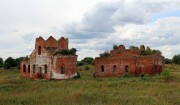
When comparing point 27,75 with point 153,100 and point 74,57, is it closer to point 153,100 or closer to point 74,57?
point 74,57

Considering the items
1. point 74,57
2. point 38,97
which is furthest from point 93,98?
point 74,57

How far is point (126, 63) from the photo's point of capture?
44469 millimetres

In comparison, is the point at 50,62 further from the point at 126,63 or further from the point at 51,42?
the point at 126,63

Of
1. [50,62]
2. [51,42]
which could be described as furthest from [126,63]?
[51,42]

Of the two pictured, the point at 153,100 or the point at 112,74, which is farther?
the point at 112,74

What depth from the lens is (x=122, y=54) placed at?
150 ft

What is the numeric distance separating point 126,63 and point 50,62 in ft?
33.0

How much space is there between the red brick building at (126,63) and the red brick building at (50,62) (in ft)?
16.0

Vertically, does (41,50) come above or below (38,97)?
above

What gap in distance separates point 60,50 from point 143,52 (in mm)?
12013

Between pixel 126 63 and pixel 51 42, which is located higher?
pixel 51 42

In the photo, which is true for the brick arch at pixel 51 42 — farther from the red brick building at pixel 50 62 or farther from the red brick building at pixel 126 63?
the red brick building at pixel 126 63

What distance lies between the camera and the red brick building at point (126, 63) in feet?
143

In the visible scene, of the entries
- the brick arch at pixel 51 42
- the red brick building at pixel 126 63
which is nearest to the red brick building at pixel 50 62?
the brick arch at pixel 51 42
